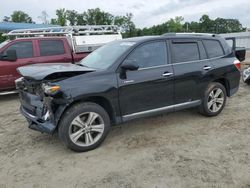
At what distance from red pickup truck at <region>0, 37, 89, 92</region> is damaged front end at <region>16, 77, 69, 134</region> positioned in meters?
3.27

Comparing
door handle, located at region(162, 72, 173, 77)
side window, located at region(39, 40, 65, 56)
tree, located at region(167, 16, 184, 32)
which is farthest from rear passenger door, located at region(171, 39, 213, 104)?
tree, located at region(167, 16, 184, 32)

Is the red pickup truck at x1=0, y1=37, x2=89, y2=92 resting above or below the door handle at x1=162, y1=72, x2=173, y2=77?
above

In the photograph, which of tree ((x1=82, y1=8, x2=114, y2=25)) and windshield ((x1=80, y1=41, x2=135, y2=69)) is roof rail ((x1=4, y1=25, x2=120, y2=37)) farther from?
tree ((x1=82, y1=8, x2=114, y2=25))

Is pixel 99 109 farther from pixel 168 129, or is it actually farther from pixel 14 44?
pixel 14 44

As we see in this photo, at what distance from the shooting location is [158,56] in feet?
15.5

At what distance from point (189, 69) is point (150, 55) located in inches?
34.1

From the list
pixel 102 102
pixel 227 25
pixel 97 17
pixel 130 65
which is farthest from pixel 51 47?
pixel 227 25

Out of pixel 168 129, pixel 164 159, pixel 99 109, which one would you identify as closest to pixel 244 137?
pixel 168 129

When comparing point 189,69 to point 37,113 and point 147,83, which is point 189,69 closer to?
point 147,83

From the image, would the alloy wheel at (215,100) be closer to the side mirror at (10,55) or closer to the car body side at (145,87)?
the car body side at (145,87)

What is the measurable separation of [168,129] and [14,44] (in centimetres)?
533

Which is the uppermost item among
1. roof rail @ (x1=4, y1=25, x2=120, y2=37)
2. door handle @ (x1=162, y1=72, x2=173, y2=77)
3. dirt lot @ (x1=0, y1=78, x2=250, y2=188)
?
roof rail @ (x1=4, y1=25, x2=120, y2=37)

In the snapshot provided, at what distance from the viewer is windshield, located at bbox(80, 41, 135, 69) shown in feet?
14.7

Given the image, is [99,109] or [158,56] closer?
[99,109]
